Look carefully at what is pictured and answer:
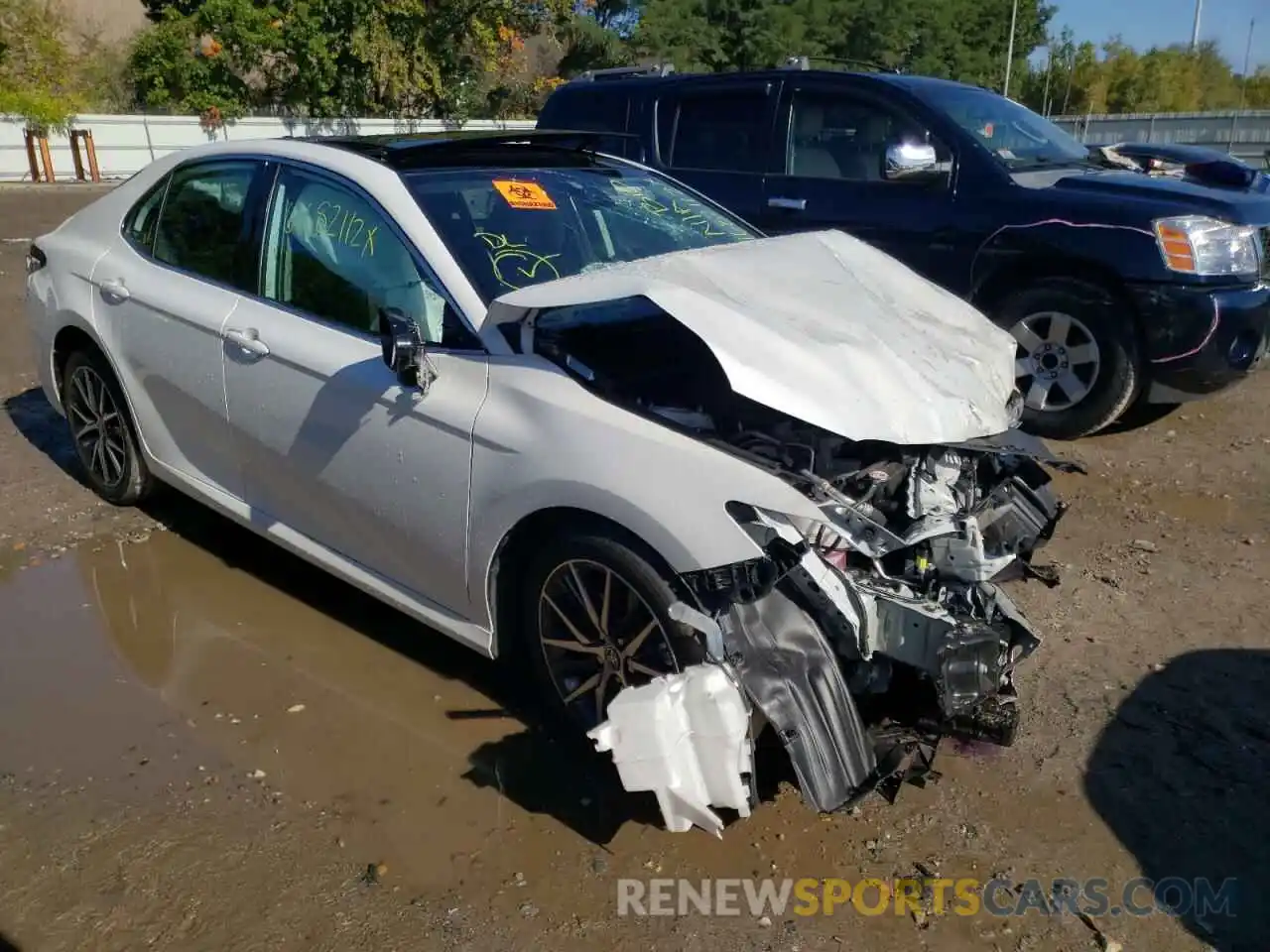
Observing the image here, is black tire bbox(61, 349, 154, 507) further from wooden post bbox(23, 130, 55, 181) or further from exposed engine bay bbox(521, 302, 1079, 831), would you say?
wooden post bbox(23, 130, 55, 181)

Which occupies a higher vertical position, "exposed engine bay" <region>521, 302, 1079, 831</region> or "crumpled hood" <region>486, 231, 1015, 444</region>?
"crumpled hood" <region>486, 231, 1015, 444</region>

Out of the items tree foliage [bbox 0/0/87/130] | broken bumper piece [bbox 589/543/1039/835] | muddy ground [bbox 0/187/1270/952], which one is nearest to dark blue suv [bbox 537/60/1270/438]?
muddy ground [bbox 0/187/1270/952]

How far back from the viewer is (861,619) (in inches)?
106

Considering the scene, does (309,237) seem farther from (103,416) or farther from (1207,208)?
(1207,208)

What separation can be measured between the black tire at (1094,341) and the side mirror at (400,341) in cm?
404

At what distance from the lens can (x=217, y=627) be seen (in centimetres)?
409

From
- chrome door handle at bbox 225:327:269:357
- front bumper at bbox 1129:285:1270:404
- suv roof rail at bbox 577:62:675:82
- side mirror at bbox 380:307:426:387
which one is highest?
suv roof rail at bbox 577:62:675:82

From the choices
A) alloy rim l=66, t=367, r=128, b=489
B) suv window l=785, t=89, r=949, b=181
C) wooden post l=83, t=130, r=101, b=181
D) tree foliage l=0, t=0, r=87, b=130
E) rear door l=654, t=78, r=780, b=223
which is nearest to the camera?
alloy rim l=66, t=367, r=128, b=489

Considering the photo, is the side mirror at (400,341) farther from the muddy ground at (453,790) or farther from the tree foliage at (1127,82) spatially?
the tree foliage at (1127,82)

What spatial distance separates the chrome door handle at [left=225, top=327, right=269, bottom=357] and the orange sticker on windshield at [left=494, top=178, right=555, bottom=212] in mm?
999

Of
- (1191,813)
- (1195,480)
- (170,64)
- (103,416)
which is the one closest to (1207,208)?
(1195,480)

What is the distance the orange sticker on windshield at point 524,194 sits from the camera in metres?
3.71

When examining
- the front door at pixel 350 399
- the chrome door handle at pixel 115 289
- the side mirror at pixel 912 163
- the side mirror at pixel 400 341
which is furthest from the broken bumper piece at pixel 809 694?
the side mirror at pixel 912 163

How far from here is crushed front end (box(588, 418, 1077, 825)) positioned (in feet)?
8.66
